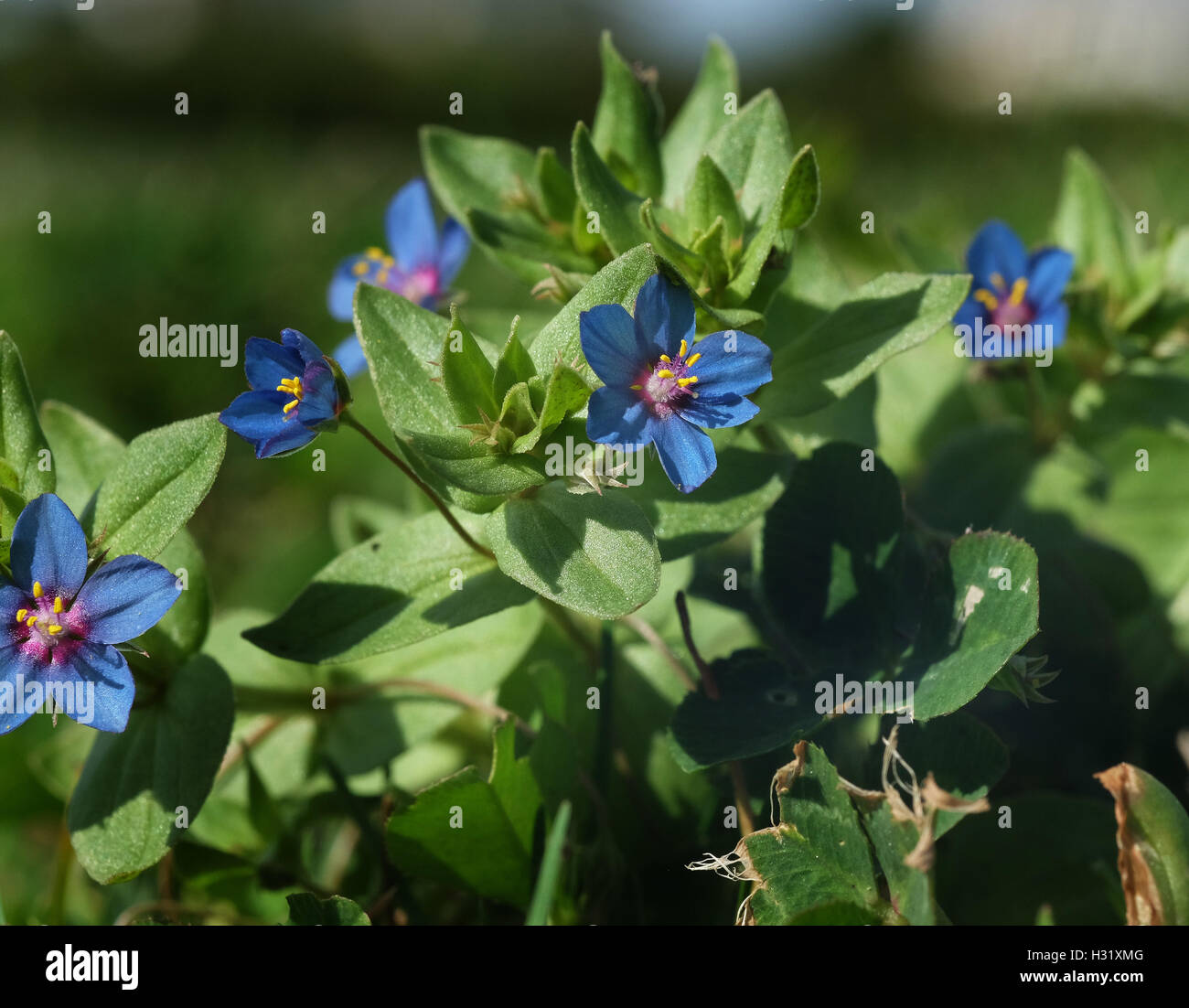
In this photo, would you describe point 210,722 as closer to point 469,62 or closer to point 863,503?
point 863,503

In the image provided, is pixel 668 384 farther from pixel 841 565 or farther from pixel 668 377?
pixel 841 565

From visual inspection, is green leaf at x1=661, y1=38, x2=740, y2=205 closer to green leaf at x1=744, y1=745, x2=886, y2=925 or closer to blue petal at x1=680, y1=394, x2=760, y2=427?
blue petal at x1=680, y1=394, x2=760, y2=427

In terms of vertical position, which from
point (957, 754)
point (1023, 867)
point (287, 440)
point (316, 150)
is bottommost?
point (1023, 867)

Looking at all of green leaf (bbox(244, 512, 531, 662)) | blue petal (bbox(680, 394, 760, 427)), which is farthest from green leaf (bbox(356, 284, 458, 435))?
blue petal (bbox(680, 394, 760, 427))

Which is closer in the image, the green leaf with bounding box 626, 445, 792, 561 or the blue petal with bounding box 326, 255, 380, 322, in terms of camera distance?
the green leaf with bounding box 626, 445, 792, 561

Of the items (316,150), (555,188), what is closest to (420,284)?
(555,188)
